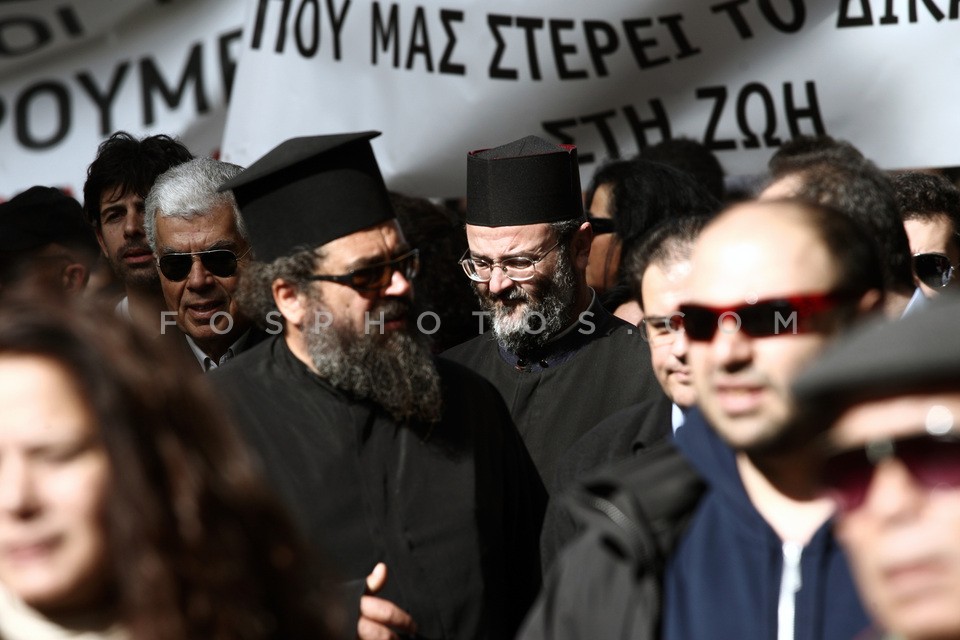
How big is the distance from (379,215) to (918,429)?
2.46 meters

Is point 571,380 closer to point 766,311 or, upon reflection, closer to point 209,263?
point 209,263

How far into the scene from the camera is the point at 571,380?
15.8 feet

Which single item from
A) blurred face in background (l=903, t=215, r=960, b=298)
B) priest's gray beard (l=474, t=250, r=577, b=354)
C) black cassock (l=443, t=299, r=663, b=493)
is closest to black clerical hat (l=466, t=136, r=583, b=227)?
priest's gray beard (l=474, t=250, r=577, b=354)

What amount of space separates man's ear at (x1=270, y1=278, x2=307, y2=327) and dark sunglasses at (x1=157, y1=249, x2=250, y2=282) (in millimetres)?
1032

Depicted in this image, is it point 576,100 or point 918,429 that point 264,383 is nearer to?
point 918,429

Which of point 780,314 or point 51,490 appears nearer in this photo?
point 51,490

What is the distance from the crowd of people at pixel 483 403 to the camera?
1957 mm

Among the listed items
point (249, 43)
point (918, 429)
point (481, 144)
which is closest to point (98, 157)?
point (249, 43)

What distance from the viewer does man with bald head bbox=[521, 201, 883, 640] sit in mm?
2459

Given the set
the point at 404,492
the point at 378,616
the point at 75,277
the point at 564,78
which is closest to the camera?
the point at 378,616

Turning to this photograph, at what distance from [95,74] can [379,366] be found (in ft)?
10.5

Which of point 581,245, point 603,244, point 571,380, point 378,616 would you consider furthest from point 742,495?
point 603,244

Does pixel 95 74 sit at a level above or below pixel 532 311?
above

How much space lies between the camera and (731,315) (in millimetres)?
2557
